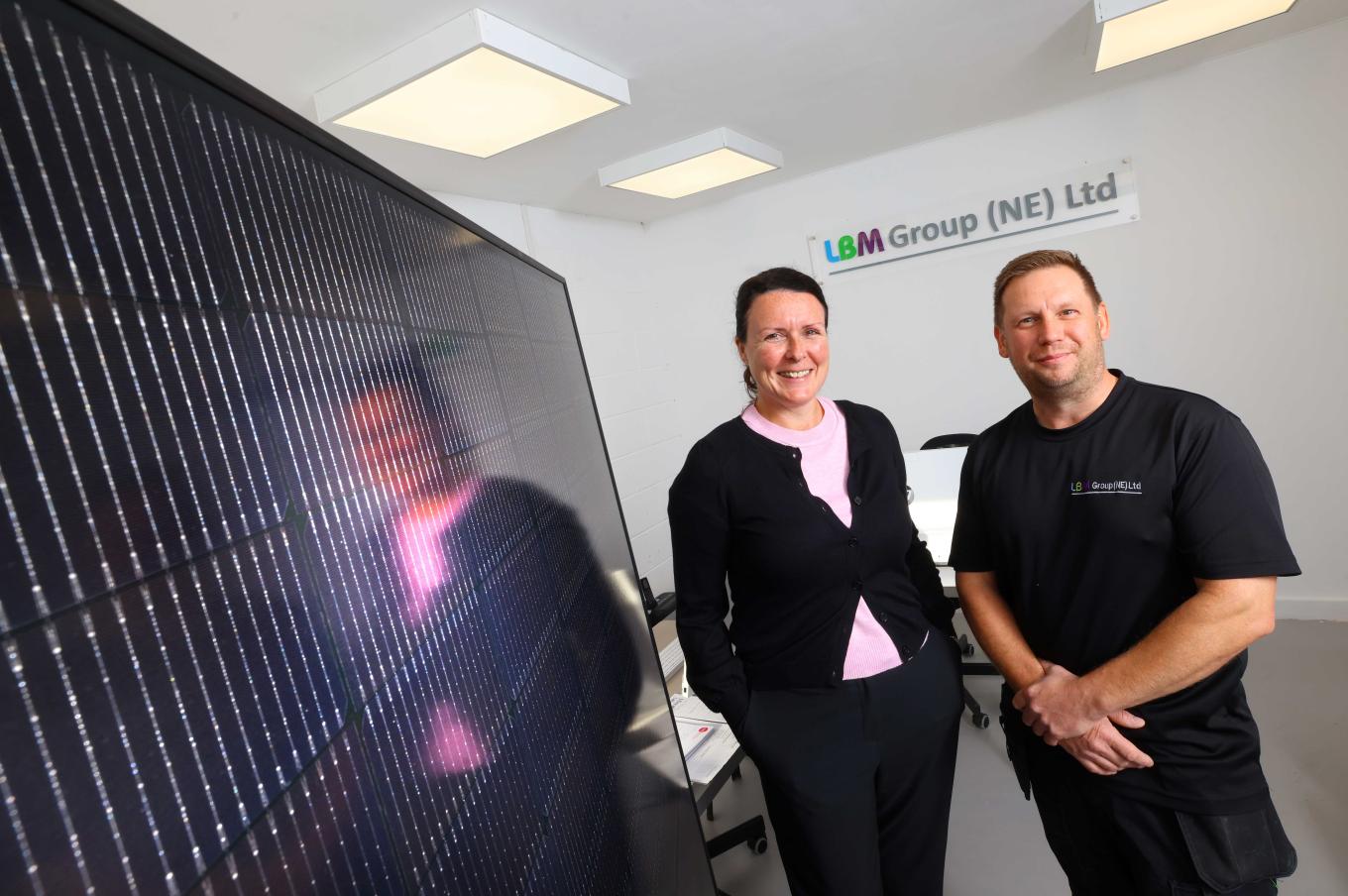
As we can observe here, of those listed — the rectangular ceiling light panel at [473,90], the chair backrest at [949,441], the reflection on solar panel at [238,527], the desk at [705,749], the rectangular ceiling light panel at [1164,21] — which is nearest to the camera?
the reflection on solar panel at [238,527]

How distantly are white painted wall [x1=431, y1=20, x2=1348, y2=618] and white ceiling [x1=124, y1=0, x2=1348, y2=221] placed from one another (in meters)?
0.21

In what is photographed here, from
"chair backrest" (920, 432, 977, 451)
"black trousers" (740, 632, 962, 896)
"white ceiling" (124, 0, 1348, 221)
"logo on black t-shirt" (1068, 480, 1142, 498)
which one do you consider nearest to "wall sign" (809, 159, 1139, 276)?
"white ceiling" (124, 0, 1348, 221)

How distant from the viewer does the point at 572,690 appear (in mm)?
1070

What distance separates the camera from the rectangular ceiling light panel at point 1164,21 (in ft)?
9.11

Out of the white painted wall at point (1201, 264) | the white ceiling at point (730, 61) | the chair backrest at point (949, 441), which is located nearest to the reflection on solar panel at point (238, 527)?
the white ceiling at point (730, 61)

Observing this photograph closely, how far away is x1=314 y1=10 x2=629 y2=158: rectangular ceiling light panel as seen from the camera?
2189mm

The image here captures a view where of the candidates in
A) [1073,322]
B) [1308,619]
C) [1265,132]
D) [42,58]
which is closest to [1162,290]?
[1265,132]

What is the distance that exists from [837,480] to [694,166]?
2816 millimetres

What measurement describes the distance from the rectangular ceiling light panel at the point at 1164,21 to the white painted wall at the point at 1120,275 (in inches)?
33.9

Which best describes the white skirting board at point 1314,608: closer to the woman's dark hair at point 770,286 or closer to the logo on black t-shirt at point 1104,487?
the logo on black t-shirt at point 1104,487

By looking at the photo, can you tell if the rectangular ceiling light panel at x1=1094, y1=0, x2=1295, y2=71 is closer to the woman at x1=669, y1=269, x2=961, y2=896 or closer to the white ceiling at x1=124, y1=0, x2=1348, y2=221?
the white ceiling at x1=124, y1=0, x2=1348, y2=221

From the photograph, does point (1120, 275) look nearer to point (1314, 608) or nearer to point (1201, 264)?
point (1201, 264)

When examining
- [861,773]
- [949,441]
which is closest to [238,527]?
[861,773]

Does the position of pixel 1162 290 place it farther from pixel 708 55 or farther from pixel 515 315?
pixel 515 315
